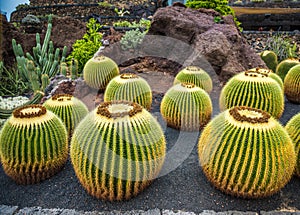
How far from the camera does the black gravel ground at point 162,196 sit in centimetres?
248

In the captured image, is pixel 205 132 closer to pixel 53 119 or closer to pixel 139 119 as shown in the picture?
pixel 139 119

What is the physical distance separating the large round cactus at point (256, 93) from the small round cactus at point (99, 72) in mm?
2349

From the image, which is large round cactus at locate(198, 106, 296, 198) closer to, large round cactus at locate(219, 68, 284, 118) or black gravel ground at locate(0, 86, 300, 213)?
black gravel ground at locate(0, 86, 300, 213)

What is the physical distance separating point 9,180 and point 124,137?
4.62ft

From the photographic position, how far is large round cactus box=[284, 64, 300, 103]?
4715 millimetres

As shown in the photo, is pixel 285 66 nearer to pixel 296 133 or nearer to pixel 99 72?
pixel 296 133

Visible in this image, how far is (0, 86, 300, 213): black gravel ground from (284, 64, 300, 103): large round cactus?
2.35 meters

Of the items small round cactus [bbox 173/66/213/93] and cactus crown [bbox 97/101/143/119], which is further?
small round cactus [bbox 173/66/213/93]

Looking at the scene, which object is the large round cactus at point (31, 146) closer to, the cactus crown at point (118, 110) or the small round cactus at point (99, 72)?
the cactus crown at point (118, 110)

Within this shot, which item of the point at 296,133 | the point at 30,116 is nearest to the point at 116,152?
the point at 30,116

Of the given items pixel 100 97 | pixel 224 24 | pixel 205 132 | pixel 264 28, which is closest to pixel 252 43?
pixel 264 28

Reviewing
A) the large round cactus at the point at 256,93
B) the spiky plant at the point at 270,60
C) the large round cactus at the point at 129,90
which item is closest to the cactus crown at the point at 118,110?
the large round cactus at the point at 129,90

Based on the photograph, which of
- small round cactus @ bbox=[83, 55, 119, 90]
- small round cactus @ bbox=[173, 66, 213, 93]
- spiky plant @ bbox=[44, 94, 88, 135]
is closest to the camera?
spiky plant @ bbox=[44, 94, 88, 135]

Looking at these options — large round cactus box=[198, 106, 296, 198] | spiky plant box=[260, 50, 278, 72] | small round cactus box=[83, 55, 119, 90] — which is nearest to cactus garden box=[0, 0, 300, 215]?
large round cactus box=[198, 106, 296, 198]
